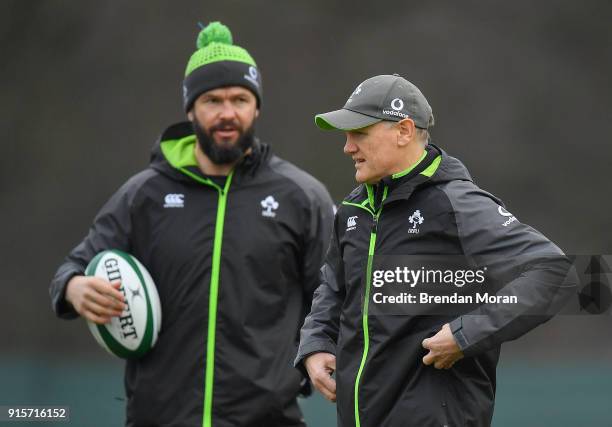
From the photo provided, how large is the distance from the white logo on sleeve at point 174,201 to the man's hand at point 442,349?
1.46 metres

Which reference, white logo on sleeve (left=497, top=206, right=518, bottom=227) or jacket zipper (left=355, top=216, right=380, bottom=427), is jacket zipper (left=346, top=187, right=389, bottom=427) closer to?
jacket zipper (left=355, top=216, right=380, bottom=427)

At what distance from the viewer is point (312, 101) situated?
348 inches

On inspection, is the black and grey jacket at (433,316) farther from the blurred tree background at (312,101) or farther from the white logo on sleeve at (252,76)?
the blurred tree background at (312,101)

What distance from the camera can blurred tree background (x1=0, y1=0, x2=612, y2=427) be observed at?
336 inches

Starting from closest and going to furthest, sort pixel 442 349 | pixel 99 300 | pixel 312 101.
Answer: pixel 442 349 → pixel 99 300 → pixel 312 101

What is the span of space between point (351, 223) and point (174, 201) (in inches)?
43.8

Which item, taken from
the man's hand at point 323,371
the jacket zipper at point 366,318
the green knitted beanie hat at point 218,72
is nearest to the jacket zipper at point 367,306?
the jacket zipper at point 366,318

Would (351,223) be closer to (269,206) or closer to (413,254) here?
(413,254)

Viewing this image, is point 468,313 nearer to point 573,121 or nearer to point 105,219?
point 105,219

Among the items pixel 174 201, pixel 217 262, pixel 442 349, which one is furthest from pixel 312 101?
pixel 442 349

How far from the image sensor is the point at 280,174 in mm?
4098

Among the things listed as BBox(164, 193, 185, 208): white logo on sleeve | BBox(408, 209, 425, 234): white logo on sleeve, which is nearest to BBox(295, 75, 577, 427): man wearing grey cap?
BBox(408, 209, 425, 234): white logo on sleeve

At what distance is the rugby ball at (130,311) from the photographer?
3.81 m

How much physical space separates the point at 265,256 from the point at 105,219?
1.97ft
